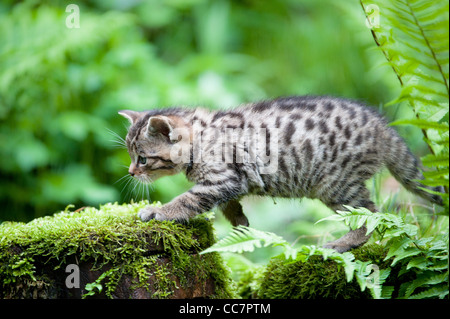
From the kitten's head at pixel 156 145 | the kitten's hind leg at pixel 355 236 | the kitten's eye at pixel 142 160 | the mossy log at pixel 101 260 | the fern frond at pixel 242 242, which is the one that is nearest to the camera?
the fern frond at pixel 242 242

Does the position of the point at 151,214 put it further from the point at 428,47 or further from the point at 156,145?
the point at 428,47

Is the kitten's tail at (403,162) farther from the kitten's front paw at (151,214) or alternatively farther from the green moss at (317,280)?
the kitten's front paw at (151,214)

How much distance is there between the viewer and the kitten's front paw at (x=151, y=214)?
3.28 meters

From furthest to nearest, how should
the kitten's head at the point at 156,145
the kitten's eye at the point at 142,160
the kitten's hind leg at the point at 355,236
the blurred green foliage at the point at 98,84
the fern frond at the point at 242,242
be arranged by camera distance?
the blurred green foliage at the point at 98,84
the kitten's eye at the point at 142,160
the kitten's head at the point at 156,145
the kitten's hind leg at the point at 355,236
the fern frond at the point at 242,242

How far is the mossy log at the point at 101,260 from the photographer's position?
2875mm

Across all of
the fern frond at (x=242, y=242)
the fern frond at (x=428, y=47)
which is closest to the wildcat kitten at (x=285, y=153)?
the fern frond at (x=242, y=242)

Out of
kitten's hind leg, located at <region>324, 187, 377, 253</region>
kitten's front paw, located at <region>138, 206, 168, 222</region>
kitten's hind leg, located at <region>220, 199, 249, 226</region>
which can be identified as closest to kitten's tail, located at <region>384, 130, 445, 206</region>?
kitten's hind leg, located at <region>324, 187, 377, 253</region>

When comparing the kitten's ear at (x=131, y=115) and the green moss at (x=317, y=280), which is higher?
the kitten's ear at (x=131, y=115)

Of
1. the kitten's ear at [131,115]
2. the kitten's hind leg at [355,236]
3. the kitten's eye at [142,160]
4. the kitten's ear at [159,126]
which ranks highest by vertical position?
the kitten's ear at [131,115]

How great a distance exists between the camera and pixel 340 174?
3629 millimetres

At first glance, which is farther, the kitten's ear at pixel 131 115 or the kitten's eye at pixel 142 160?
the kitten's ear at pixel 131 115
